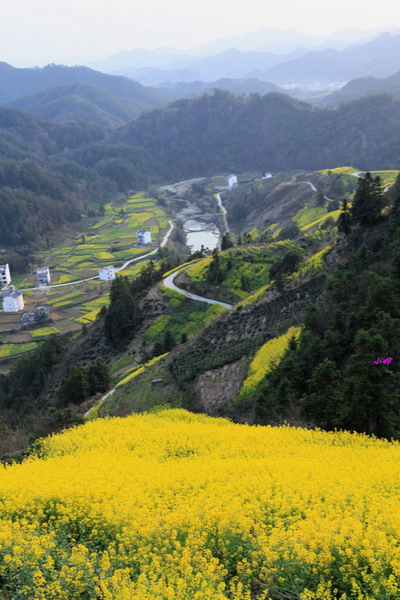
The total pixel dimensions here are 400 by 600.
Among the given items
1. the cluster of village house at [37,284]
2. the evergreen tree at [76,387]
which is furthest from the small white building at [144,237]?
the evergreen tree at [76,387]

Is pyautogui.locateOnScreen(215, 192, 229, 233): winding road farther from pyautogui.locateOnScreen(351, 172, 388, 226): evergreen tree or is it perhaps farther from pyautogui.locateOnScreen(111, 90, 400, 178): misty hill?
pyautogui.locateOnScreen(351, 172, 388, 226): evergreen tree

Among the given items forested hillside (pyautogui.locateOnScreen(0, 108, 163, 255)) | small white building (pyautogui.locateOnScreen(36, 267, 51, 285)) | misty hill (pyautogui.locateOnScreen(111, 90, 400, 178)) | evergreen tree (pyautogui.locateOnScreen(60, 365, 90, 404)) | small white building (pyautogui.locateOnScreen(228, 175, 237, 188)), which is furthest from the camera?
small white building (pyautogui.locateOnScreen(228, 175, 237, 188))

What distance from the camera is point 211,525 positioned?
10.2 metres

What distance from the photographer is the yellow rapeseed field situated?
844 centimetres

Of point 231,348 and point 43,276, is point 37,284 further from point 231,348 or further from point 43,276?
point 231,348

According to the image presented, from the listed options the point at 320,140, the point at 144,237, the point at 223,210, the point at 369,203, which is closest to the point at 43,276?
the point at 144,237

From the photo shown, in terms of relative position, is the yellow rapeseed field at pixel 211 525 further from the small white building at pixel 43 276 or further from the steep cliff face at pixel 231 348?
the small white building at pixel 43 276

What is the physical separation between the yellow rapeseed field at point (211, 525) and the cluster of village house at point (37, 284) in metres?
66.8

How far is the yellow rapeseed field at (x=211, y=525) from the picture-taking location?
8438 mm

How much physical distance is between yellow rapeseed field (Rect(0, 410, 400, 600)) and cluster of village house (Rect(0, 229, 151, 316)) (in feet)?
219

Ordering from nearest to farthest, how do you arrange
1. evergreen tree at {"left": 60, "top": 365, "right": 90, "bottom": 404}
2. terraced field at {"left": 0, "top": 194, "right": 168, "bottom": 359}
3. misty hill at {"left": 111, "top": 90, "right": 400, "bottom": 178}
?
evergreen tree at {"left": 60, "top": 365, "right": 90, "bottom": 404}
terraced field at {"left": 0, "top": 194, "right": 168, "bottom": 359}
misty hill at {"left": 111, "top": 90, "right": 400, "bottom": 178}

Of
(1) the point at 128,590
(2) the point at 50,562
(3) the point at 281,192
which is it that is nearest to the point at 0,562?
(2) the point at 50,562

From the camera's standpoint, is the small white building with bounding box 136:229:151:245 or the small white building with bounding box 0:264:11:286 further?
the small white building with bounding box 136:229:151:245

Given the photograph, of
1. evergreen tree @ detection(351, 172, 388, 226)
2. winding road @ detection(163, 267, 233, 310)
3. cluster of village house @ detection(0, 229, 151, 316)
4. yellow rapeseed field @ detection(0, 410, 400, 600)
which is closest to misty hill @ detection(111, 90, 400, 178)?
cluster of village house @ detection(0, 229, 151, 316)
